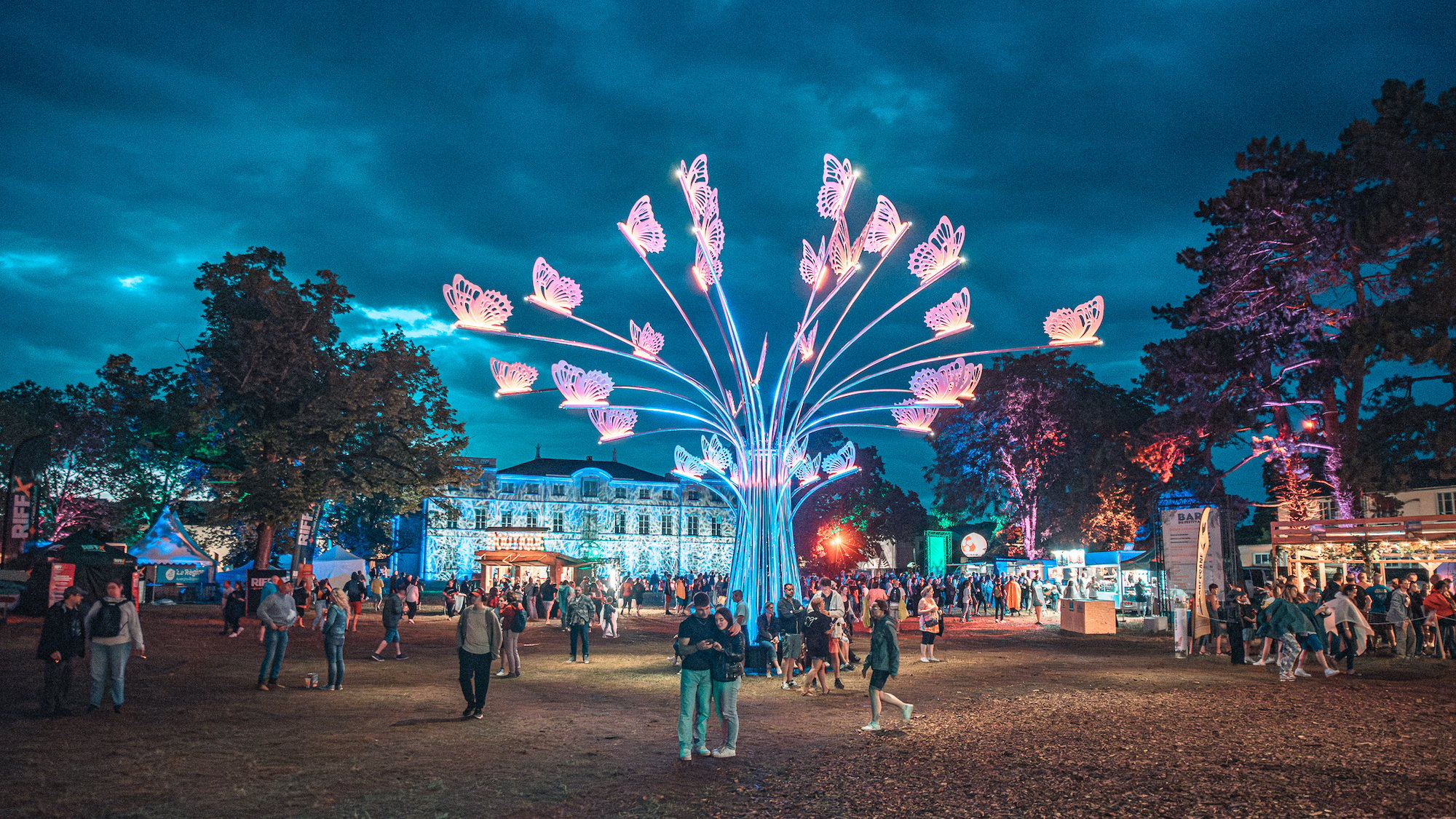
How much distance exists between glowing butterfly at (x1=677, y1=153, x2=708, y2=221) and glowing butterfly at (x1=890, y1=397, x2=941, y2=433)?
21.1 feet

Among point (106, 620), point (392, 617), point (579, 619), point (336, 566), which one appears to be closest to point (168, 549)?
point (336, 566)

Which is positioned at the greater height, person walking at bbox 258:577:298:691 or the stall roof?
the stall roof

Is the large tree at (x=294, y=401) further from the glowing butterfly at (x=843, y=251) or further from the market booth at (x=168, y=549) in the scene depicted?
the glowing butterfly at (x=843, y=251)

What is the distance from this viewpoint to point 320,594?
93.7ft

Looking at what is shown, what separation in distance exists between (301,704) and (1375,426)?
28264mm

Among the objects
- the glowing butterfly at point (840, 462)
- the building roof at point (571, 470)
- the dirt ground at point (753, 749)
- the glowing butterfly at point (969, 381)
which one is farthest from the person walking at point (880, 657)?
the building roof at point (571, 470)

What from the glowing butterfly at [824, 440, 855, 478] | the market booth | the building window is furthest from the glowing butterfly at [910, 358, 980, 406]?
the building window

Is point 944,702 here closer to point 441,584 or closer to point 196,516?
point 196,516

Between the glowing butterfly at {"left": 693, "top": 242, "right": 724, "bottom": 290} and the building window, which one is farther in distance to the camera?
the building window

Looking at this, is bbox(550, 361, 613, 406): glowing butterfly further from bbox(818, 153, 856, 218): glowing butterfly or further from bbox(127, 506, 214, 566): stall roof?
bbox(127, 506, 214, 566): stall roof

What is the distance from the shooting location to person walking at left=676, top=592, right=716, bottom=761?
919cm

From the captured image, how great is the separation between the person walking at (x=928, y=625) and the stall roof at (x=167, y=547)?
26.7 m

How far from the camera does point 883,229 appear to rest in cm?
1845

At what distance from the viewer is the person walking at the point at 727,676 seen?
30.4ft
